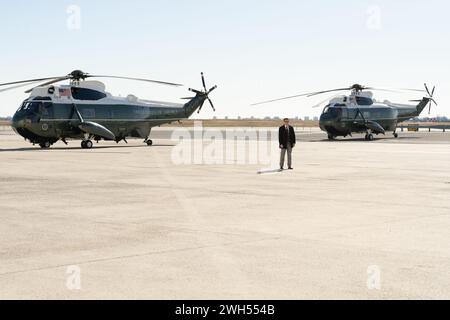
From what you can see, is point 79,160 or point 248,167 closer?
point 248,167

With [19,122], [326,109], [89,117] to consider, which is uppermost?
[326,109]

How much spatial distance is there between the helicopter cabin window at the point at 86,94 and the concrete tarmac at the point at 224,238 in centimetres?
1902

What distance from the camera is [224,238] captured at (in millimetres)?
9242

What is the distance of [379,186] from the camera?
16.6 m

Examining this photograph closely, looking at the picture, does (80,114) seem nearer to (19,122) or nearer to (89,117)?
(89,117)

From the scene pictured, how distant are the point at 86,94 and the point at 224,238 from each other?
29.5 m

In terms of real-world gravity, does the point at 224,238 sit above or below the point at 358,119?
below

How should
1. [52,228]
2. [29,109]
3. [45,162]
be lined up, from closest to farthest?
[52,228], [45,162], [29,109]

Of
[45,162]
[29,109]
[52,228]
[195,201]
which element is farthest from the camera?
[29,109]

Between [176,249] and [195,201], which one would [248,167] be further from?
[176,249]

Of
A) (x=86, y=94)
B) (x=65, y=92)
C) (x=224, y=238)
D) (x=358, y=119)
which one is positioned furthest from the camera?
(x=358, y=119)

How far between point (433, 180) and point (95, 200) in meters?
9.89

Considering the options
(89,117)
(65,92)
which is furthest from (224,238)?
(89,117)
